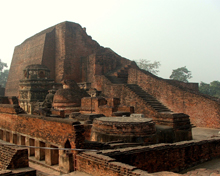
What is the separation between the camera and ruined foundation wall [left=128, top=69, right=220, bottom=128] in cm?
1145

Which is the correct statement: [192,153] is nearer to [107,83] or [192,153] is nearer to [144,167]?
[144,167]

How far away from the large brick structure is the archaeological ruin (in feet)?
0.18

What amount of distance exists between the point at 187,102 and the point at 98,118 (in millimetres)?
6147

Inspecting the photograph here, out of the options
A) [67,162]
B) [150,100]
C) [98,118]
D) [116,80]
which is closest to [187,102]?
[150,100]

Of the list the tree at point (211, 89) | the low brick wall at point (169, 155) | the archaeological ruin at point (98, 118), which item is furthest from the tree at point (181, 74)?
the low brick wall at point (169, 155)

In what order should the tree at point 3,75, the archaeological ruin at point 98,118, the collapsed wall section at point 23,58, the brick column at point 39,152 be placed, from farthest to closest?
1. the tree at point 3,75
2. the collapsed wall section at point 23,58
3. the brick column at point 39,152
4. the archaeological ruin at point 98,118

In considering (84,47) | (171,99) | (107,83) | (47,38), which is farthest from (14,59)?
(171,99)

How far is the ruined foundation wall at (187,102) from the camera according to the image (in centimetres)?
1145

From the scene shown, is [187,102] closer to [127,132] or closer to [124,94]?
[124,94]

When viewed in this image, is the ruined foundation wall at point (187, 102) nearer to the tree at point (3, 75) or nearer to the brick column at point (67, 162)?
the brick column at point (67, 162)

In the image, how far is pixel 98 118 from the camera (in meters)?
8.30

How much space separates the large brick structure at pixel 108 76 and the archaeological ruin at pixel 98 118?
55 mm

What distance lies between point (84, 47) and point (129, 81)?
847 cm

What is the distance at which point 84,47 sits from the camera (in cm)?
2322
